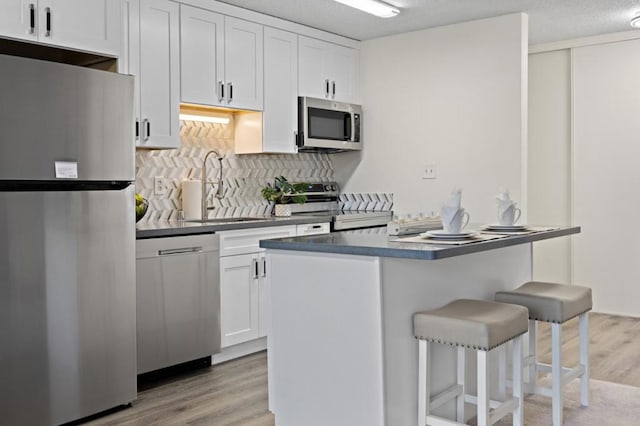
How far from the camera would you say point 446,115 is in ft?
17.0

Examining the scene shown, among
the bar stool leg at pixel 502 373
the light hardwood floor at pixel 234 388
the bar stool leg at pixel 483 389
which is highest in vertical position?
the bar stool leg at pixel 483 389

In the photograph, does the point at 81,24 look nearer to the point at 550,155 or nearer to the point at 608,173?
the point at 550,155

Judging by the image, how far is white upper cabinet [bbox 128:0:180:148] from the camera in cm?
385

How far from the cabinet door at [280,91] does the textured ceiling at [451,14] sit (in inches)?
7.4

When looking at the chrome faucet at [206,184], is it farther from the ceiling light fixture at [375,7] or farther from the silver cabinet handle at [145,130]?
the ceiling light fixture at [375,7]

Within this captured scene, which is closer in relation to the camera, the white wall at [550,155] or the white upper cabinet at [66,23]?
the white upper cabinet at [66,23]

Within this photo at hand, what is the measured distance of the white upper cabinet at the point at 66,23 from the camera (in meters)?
3.00

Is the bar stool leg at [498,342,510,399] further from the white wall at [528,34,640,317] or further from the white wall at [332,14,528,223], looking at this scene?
the white wall at [528,34,640,317]

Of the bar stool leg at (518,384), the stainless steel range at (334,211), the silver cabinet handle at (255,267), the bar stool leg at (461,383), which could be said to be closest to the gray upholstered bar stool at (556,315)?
the bar stool leg at (518,384)

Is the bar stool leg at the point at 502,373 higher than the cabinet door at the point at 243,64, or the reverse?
the cabinet door at the point at 243,64

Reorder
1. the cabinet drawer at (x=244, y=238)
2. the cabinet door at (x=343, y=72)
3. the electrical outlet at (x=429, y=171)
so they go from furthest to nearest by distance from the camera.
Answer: the cabinet door at (x=343, y=72)
the electrical outlet at (x=429, y=171)
the cabinet drawer at (x=244, y=238)

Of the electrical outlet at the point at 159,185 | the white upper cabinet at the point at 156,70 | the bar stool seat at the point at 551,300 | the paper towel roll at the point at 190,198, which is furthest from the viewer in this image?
the paper towel roll at the point at 190,198

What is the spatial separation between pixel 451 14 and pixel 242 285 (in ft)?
8.38

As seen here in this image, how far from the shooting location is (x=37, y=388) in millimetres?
2863
